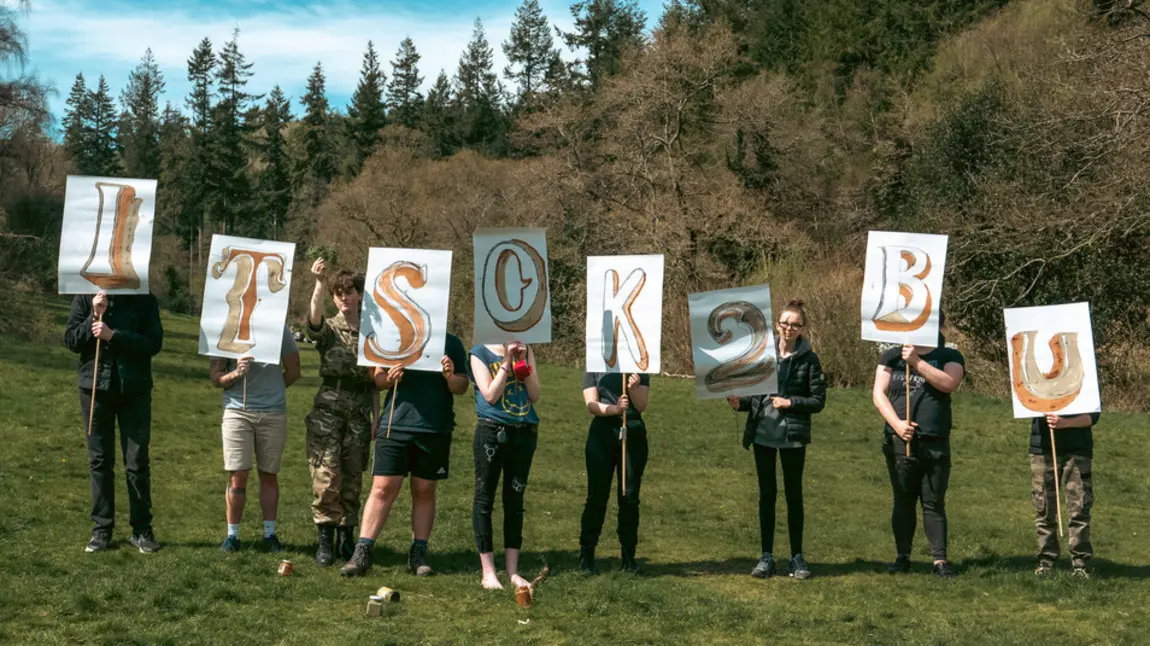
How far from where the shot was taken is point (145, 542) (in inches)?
349

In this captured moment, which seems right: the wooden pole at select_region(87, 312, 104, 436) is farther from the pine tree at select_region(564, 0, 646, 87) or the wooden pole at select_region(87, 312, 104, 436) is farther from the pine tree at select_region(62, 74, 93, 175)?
the pine tree at select_region(62, 74, 93, 175)

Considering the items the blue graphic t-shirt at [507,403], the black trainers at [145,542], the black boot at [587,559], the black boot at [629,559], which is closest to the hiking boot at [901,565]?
the black boot at [629,559]

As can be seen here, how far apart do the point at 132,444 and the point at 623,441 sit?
3.72m

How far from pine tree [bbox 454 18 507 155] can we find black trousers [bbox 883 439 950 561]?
75802 mm

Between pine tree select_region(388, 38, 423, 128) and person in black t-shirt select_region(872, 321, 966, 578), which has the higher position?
pine tree select_region(388, 38, 423, 128)

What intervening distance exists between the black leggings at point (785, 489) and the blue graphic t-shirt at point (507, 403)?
6.23 feet

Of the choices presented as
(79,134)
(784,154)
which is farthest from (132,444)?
(79,134)

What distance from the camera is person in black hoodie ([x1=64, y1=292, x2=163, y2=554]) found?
28.5 feet

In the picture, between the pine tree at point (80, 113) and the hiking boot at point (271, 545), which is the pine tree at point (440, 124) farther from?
the hiking boot at point (271, 545)

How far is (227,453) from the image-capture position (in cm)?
882

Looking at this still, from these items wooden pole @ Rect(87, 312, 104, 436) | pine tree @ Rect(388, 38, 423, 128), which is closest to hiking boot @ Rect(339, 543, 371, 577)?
wooden pole @ Rect(87, 312, 104, 436)

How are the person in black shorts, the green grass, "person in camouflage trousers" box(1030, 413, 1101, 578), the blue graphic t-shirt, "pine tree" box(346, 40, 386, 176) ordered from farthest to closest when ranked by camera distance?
"pine tree" box(346, 40, 386, 176), "person in camouflage trousers" box(1030, 413, 1101, 578), the blue graphic t-shirt, the person in black shorts, the green grass

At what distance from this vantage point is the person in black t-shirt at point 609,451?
8.89m

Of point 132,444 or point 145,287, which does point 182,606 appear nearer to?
point 132,444
